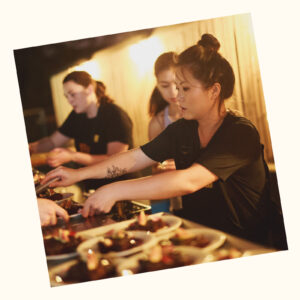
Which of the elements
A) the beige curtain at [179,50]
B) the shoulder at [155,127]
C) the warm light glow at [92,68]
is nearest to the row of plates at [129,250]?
the shoulder at [155,127]

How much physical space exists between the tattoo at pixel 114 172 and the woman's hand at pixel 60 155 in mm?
239

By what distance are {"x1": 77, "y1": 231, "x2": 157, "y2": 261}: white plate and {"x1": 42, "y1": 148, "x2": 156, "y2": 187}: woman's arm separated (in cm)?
36

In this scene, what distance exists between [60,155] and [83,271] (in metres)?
0.68

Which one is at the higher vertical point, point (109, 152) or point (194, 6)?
point (194, 6)

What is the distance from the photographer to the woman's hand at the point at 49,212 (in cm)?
268

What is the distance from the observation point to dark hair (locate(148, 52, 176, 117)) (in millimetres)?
2664

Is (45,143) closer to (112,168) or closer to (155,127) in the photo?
(112,168)

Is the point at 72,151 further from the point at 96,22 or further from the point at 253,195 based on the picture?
the point at 253,195

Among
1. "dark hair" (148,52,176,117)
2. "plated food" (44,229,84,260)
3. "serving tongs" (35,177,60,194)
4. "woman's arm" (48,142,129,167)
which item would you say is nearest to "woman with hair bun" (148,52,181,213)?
"dark hair" (148,52,176,117)

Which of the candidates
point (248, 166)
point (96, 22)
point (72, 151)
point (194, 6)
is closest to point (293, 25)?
point (194, 6)

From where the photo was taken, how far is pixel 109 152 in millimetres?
2725

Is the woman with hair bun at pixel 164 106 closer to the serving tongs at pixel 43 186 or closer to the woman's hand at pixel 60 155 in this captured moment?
the woman's hand at pixel 60 155

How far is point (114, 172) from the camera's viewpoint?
2713 millimetres

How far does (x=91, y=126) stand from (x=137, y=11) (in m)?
0.72
